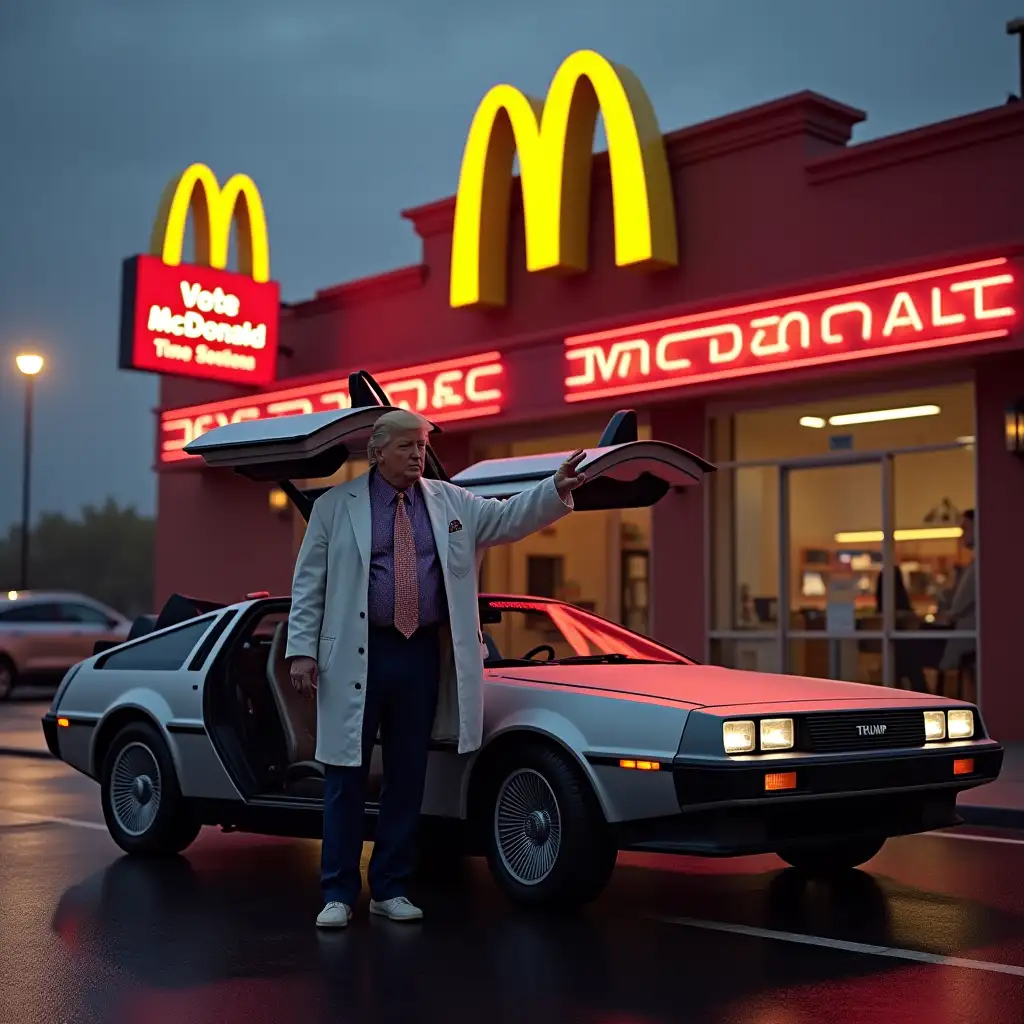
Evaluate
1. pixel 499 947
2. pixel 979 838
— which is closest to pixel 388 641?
pixel 499 947

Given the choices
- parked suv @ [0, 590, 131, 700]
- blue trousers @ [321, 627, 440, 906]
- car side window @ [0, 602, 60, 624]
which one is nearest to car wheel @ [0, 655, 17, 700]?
parked suv @ [0, 590, 131, 700]

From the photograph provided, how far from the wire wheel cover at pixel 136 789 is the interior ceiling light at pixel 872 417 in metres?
8.91

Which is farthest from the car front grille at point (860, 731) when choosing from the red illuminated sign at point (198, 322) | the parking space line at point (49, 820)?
the red illuminated sign at point (198, 322)

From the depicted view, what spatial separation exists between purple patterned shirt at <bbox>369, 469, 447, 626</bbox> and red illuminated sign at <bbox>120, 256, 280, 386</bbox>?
14.0 m

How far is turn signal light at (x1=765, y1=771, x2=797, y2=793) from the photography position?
6430 millimetres

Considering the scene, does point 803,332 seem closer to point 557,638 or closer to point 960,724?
point 557,638

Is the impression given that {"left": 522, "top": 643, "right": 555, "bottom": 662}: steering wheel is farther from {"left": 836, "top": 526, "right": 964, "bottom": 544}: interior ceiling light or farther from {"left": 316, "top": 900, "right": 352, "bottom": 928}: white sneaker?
{"left": 836, "top": 526, "right": 964, "bottom": 544}: interior ceiling light

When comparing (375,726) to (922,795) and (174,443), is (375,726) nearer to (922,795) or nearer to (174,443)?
(922,795)

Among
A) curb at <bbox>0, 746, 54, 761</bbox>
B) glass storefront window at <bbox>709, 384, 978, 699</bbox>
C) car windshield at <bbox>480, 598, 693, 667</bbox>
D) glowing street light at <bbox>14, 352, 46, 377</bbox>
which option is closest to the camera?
car windshield at <bbox>480, 598, 693, 667</bbox>

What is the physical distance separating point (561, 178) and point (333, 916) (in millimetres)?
12487

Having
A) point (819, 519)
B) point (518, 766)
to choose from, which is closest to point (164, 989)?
point (518, 766)

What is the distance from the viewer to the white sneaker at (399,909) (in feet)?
22.2

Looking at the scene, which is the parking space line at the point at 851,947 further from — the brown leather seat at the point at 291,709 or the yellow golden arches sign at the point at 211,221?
the yellow golden arches sign at the point at 211,221

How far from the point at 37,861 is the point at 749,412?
9861mm
